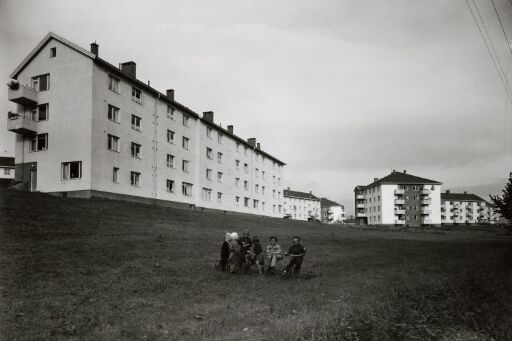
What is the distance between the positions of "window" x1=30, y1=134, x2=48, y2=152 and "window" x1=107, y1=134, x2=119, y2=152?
479 cm

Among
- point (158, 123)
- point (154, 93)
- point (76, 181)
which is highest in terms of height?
point (154, 93)

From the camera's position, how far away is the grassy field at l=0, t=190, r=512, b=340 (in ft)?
23.7

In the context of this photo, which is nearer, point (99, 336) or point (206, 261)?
point (99, 336)

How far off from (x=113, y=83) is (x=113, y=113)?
259 cm

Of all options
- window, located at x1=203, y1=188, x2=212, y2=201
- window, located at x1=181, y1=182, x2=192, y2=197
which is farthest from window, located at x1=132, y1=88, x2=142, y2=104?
window, located at x1=203, y1=188, x2=212, y2=201

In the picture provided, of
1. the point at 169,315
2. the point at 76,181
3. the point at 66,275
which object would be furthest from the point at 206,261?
the point at 76,181

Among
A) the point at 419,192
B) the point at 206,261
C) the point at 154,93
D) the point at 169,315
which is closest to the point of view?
the point at 169,315

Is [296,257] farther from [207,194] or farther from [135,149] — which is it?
[207,194]

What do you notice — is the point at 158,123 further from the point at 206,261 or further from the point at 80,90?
the point at 206,261

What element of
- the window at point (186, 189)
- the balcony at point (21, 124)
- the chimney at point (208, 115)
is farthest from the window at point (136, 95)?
the chimney at point (208, 115)

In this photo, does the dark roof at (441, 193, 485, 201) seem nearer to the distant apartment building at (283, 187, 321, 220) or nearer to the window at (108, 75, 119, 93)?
the distant apartment building at (283, 187, 321, 220)

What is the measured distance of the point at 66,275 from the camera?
11844 mm

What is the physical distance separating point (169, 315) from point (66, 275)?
188 inches

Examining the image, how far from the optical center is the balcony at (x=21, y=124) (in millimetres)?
33562
